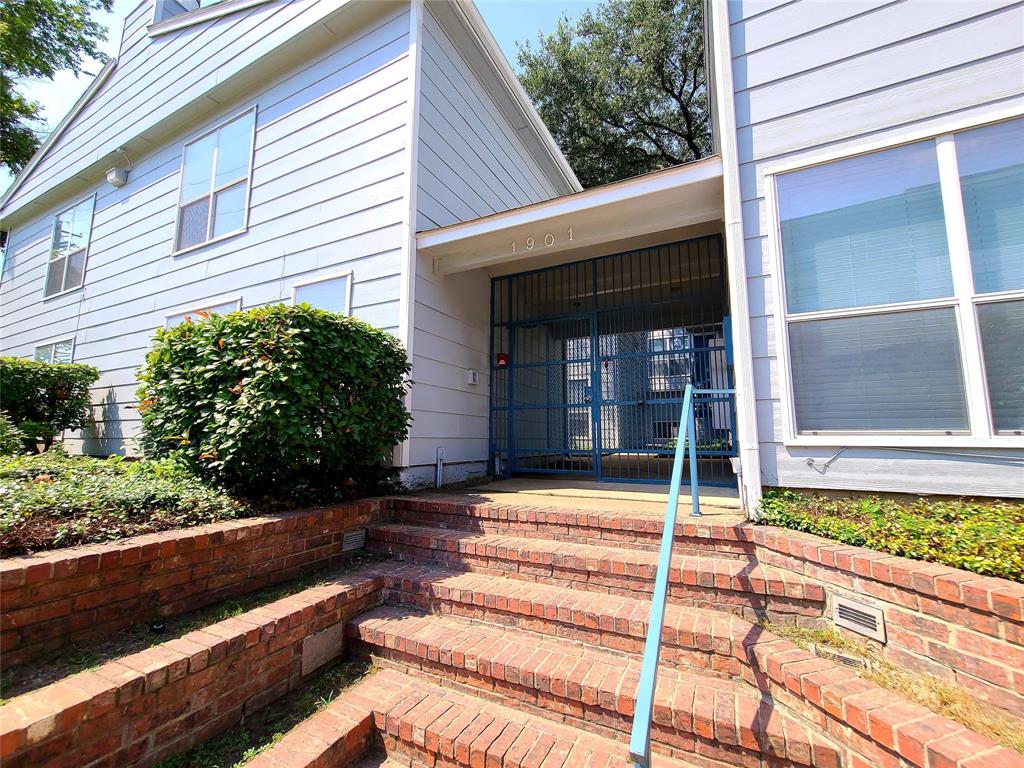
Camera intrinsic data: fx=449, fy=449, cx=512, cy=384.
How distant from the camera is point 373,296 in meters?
4.69

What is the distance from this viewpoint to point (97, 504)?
8.58 ft

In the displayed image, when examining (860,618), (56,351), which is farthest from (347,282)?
(56,351)

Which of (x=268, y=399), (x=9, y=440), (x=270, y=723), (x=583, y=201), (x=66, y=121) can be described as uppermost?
(x=66, y=121)

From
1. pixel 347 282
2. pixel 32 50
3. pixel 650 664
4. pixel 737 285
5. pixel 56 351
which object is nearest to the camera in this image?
pixel 650 664

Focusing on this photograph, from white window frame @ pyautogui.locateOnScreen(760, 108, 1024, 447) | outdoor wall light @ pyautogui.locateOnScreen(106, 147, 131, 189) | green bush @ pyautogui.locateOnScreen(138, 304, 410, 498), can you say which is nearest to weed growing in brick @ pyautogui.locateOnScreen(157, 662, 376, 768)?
Answer: green bush @ pyautogui.locateOnScreen(138, 304, 410, 498)

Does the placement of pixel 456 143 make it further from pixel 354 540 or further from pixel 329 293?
pixel 354 540

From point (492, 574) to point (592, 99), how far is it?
1429 cm

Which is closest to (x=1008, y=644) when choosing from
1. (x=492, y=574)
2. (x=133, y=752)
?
(x=492, y=574)

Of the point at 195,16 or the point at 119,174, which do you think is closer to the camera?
the point at 195,16

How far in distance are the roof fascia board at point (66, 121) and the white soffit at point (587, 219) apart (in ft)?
27.6

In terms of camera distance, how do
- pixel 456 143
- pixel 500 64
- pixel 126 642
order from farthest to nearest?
1. pixel 500 64
2. pixel 456 143
3. pixel 126 642

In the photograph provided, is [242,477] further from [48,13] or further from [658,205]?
[48,13]

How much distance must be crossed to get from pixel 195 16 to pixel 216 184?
2.79m

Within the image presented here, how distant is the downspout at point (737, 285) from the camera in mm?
3041
